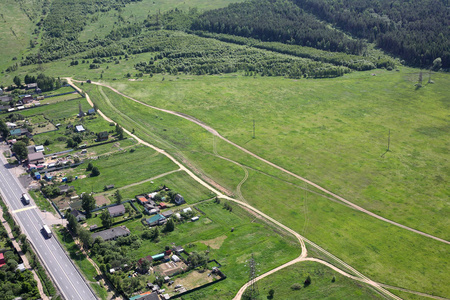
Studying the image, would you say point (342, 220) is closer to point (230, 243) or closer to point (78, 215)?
point (230, 243)


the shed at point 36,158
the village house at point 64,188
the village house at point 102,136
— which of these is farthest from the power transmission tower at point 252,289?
the village house at point 102,136

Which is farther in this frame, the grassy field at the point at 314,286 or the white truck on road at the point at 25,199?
the white truck on road at the point at 25,199

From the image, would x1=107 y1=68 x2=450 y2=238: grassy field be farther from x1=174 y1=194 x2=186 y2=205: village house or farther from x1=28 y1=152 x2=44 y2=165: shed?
Answer: x1=28 y1=152 x2=44 y2=165: shed

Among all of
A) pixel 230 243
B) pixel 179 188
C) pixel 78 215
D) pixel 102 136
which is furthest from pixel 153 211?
pixel 102 136

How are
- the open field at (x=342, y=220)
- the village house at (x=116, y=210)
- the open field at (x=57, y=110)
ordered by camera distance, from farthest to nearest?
the open field at (x=57, y=110), the village house at (x=116, y=210), the open field at (x=342, y=220)

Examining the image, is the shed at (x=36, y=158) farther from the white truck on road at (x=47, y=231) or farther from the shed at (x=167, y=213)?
the shed at (x=167, y=213)

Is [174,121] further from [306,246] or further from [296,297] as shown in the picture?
[296,297]

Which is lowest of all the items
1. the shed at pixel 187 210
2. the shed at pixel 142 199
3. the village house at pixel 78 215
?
the shed at pixel 187 210
